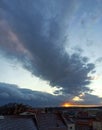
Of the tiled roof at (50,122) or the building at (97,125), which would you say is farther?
the building at (97,125)

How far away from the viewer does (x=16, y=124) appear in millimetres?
70375

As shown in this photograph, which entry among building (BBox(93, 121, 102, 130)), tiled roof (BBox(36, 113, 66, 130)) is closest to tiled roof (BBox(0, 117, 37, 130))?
tiled roof (BBox(36, 113, 66, 130))

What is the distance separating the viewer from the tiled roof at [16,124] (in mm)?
67613

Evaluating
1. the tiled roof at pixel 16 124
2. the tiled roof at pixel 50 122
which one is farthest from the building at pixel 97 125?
the tiled roof at pixel 16 124

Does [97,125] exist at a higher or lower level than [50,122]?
higher

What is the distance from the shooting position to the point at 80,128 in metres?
136

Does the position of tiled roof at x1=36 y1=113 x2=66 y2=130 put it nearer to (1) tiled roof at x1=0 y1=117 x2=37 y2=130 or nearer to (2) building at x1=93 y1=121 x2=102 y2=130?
(1) tiled roof at x1=0 y1=117 x2=37 y2=130

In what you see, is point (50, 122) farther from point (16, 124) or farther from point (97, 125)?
point (97, 125)

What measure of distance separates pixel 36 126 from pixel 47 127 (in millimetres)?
8986

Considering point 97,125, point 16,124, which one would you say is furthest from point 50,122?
point 97,125

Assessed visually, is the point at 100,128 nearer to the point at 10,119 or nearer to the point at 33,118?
the point at 33,118

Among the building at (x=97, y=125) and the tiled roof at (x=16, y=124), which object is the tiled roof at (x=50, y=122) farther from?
the building at (x=97, y=125)

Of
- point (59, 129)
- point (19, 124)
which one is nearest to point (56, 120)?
point (59, 129)

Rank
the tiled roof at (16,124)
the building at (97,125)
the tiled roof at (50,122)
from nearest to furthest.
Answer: the tiled roof at (16,124), the tiled roof at (50,122), the building at (97,125)
